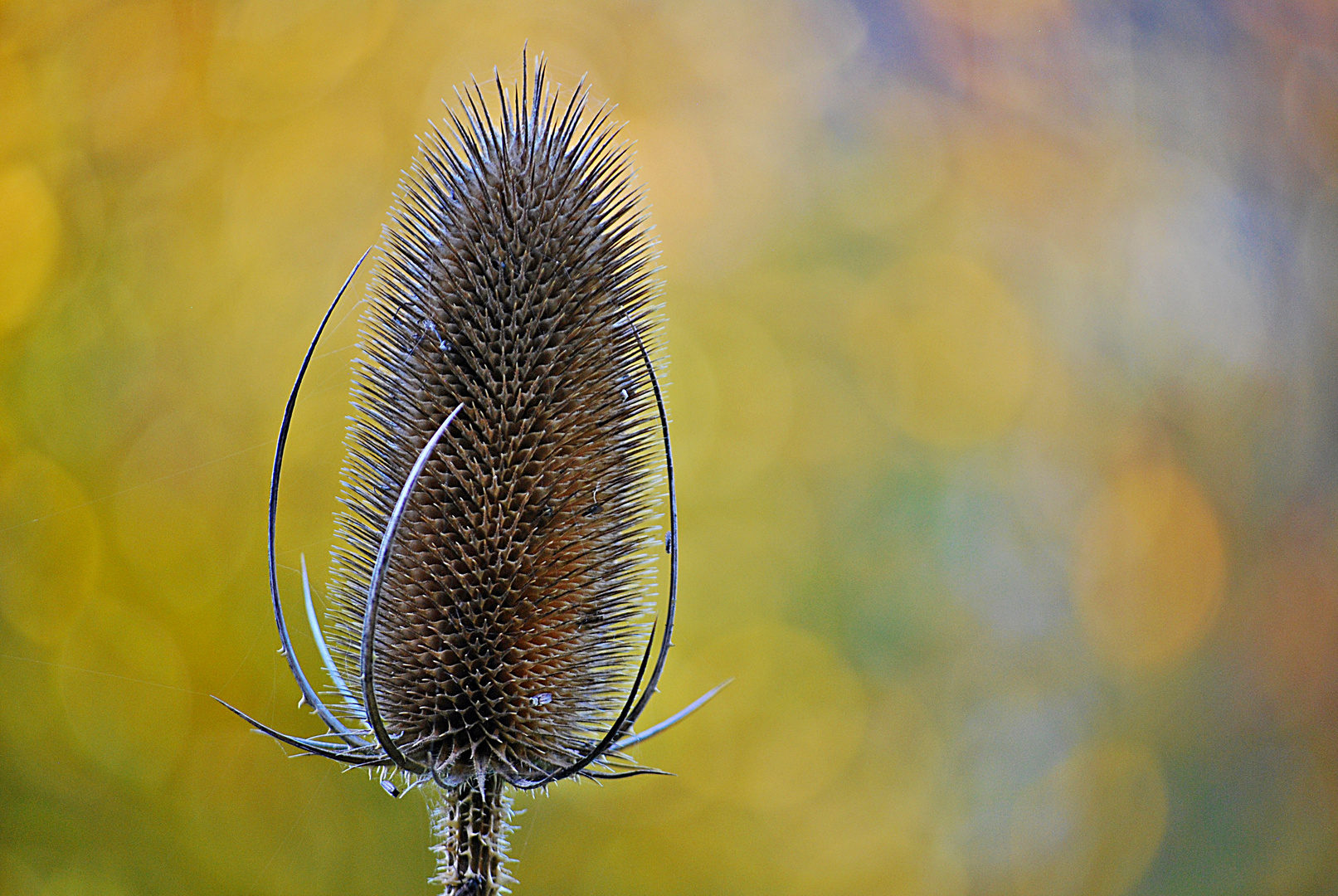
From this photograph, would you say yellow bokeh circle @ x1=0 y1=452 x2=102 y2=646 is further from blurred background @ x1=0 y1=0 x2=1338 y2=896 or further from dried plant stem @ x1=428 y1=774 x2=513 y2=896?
dried plant stem @ x1=428 y1=774 x2=513 y2=896

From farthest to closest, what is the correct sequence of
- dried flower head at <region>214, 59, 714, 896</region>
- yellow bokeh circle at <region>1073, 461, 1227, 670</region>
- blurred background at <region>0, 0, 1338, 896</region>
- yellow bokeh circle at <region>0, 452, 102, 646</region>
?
yellow bokeh circle at <region>1073, 461, 1227, 670</region> < blurred background at <region>0, 0, 1338, 896</region> < yellow bokeh circle at <region>0, 452, 102, 646</region> < dried flower head at <region>214, 59, 714, 896</region>

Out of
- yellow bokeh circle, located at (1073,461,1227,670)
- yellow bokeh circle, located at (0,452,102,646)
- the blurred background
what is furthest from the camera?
yellow bokeh circle, located at (1073,461,1227,670)

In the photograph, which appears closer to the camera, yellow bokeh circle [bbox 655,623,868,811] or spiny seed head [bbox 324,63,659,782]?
spiny seed head [bbox 324,63,659,782]

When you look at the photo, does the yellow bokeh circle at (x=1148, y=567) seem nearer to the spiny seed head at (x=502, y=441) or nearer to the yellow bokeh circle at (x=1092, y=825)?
the yellow bokeh circle at (x=1092, y=825)

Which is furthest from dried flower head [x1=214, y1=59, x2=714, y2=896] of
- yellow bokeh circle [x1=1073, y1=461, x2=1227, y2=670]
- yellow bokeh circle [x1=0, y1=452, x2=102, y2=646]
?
yellow bokeh circle [x1=1073, y1=461, x2=1227, y2=670]

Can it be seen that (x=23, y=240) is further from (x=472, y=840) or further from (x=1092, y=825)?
(x=1092, y=825)

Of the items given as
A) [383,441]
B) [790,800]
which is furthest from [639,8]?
[790,800]

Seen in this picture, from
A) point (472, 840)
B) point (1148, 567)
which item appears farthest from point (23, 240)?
point (1148, 567)
